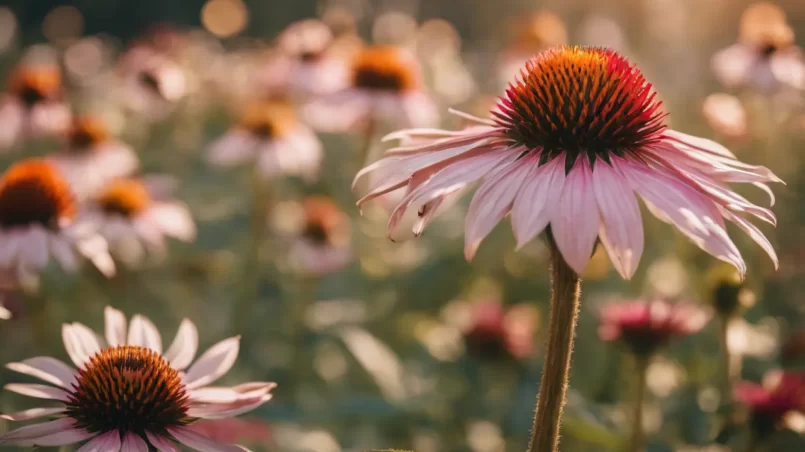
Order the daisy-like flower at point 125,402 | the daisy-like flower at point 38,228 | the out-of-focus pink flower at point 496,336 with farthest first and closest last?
the out-of-focus pink flower at point 496,336, the daisy-like flower at point 38,228, the daisy-like flower at point 125,402

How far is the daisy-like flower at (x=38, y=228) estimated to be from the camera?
4.83 ft

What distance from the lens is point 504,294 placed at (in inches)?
96.2

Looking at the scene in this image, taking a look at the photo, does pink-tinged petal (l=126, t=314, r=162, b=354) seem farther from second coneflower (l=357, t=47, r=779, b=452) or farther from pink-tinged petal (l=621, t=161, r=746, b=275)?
pink-tinged petal (l=621, t=161, r=746, b=275)

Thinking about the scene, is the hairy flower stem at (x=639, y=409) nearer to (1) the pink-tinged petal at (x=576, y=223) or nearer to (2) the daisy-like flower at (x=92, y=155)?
(1) the pink-tinged petal at (x=576, y=223)

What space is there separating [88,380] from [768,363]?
143cm

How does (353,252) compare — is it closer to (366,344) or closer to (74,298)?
(366,344)

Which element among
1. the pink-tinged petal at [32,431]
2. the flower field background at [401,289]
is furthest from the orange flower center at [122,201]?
the pink-tinged petal at [32,431]

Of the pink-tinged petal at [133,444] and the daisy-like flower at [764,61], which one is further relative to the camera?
the daisy-like flower at [764,61]

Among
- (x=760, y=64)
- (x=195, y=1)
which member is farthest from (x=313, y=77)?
(x=195, y=1)

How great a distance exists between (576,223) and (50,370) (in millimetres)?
580

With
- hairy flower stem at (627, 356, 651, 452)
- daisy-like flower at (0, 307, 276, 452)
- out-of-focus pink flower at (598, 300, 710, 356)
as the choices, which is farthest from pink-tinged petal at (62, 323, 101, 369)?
out-of-focus pink flower at (598, 300, 710, 356)

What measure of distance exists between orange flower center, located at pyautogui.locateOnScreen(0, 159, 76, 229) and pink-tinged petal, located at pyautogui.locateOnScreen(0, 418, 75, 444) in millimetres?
840

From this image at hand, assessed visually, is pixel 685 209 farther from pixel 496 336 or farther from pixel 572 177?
pixel 496 336

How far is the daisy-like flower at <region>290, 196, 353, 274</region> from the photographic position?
87.9 inches
